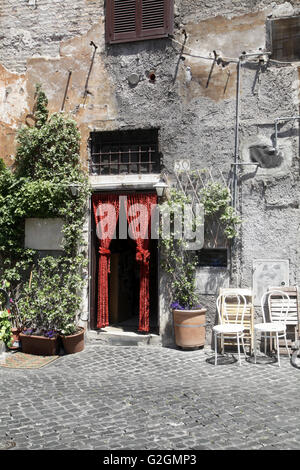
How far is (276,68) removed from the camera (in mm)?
7715

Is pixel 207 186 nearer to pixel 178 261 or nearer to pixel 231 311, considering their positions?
pixel 178 261

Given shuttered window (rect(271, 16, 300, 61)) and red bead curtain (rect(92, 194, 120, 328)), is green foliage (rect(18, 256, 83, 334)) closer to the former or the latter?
red bead curtain (rect(92, 194, 120, 328))

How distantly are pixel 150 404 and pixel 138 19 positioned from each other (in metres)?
6.44

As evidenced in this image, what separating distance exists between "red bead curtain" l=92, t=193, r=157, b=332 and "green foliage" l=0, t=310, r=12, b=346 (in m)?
1.54

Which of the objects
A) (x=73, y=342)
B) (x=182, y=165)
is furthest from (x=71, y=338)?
(x=182, y=165)

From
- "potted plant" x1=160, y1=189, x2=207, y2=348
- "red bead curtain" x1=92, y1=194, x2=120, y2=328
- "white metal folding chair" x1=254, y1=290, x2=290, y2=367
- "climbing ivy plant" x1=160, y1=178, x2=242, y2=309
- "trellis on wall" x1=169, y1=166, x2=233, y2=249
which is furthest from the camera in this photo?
"red bead curtain" x1=92, y1=194, x2=120, y2=328

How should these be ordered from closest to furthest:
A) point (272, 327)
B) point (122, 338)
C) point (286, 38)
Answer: point (272, 327)
point (286, 38)
point (122, 338)

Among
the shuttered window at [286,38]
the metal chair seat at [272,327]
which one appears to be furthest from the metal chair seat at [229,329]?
the shuttered window at [286,38]

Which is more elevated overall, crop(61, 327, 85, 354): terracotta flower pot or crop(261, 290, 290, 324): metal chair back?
crop(261, 290, 290, 324): metal chair back

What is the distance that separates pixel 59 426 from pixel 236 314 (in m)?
3.62

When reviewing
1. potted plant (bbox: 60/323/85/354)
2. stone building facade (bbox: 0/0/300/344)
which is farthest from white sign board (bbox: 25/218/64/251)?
potted plant (bbox: 60/323/85/354)

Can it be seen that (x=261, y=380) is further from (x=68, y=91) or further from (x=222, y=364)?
(x=68, y=91)

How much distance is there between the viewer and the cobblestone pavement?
4.54 m

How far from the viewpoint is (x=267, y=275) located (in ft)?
25.2
